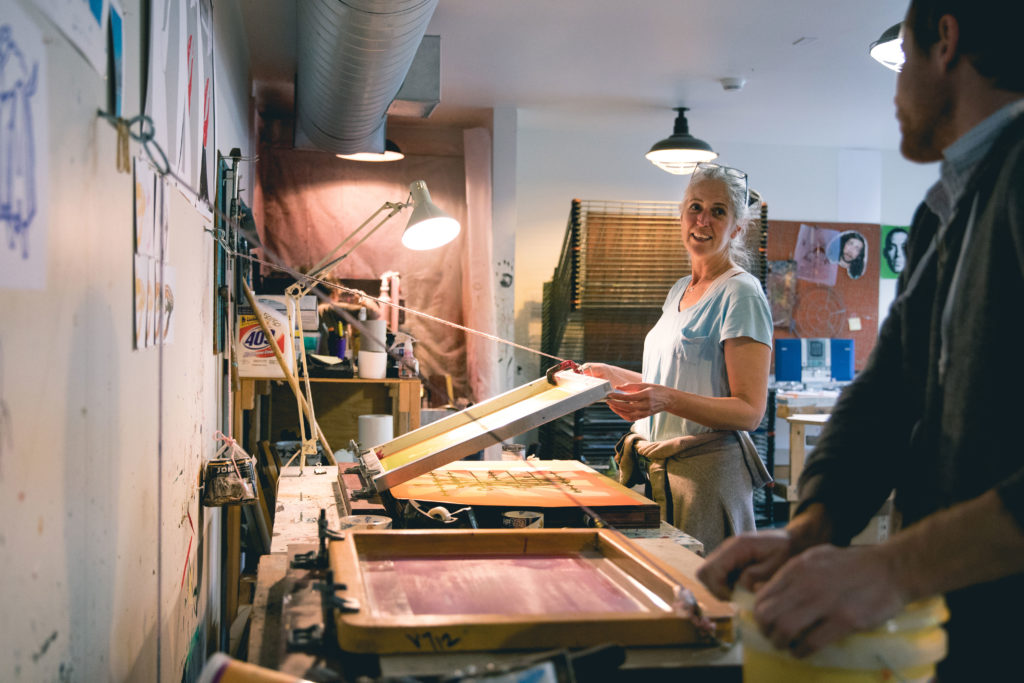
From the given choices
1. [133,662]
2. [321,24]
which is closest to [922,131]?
[133,662]

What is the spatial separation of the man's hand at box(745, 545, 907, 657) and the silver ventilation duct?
7.26 feet

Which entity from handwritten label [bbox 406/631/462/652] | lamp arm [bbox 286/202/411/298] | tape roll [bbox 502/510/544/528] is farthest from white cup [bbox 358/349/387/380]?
handwritten label [bbox 406/631/462/652]

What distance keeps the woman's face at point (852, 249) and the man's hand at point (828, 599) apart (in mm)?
6536

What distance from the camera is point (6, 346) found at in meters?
0.83

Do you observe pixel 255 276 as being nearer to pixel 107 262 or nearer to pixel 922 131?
pixel 107 262

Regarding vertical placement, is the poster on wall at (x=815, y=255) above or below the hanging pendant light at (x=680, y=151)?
below

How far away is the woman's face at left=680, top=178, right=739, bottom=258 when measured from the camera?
2176mm

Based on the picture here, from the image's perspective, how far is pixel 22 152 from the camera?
86 centimetres

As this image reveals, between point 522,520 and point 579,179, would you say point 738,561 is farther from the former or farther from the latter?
point 579,179

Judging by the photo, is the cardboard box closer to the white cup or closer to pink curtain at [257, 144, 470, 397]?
the white cup

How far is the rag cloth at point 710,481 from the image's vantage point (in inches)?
78.2

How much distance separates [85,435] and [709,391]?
1461mm

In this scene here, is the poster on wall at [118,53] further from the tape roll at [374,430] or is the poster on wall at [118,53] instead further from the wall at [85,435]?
the tape roll at [374,430]

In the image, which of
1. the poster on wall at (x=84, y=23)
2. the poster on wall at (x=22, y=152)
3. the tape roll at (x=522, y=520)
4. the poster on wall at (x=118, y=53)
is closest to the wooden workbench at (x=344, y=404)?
the tape roll at (x=522, y=520)
